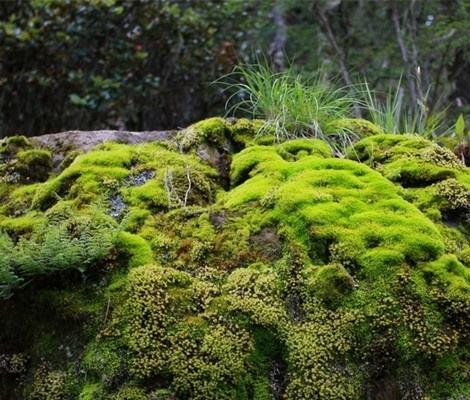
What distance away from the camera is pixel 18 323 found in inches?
95.1

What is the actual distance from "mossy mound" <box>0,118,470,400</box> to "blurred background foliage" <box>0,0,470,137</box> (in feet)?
9.08

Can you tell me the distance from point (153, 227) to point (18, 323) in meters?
0.74

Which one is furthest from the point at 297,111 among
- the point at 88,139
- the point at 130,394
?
the point at 130,394

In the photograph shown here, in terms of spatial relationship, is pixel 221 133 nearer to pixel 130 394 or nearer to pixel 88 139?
pixel 88 139

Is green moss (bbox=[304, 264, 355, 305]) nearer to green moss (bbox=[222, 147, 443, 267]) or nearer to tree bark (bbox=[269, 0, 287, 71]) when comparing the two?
green moss (bbox=[222, 147, 443, 267])

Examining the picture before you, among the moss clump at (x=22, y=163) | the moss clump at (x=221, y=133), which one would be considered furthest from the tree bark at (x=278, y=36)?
the moss clump at (x=22, y=163)

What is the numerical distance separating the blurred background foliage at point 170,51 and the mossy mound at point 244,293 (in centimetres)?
277

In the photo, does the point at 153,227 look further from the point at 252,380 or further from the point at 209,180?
the point at 252,380

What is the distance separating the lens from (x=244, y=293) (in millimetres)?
2395

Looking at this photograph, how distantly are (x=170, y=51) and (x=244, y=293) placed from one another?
5.76 meters

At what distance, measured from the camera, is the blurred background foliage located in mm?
6500

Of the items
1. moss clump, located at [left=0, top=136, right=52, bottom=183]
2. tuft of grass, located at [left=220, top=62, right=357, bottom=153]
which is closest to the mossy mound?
Result: moss clump, located at [left=0, top=136, right=52, bottom=183]

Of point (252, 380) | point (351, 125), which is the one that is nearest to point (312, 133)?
point (351, 125)

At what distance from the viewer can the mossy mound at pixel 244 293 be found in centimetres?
219
